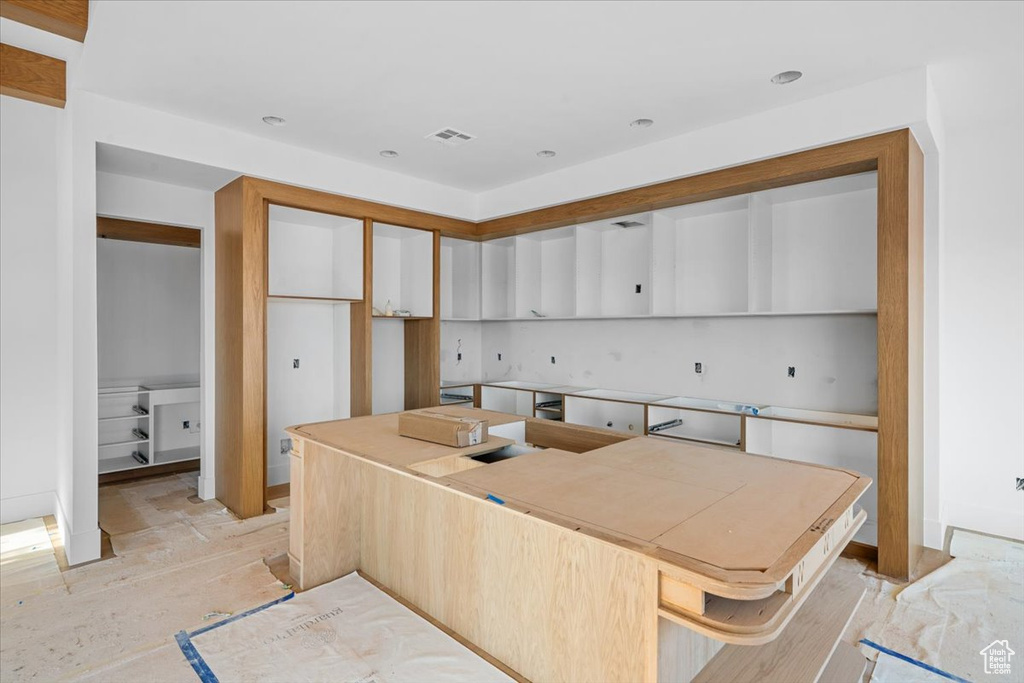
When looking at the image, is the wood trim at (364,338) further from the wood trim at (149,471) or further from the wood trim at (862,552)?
the wood trim at (862,552)

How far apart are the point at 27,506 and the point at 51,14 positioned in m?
3.38

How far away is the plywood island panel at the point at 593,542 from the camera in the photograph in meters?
1.23

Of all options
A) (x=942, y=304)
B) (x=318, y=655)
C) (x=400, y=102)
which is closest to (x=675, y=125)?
(x=400, y=102)

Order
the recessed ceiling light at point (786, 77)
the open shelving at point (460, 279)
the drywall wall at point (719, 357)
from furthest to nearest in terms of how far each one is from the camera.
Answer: the open shelving at point (460, 279), the drywall wall at point (719, 357), the recessed ceiling light at point (786, 77)

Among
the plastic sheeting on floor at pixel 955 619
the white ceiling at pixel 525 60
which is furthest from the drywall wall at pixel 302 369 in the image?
the plastic sheeting on floor at pixel 955 619

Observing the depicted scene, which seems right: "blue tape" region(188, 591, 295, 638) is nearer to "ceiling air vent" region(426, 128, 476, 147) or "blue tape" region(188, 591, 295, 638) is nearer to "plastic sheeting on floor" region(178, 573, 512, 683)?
"plastic sheeting on floor" region(178, 573, 512, 683)

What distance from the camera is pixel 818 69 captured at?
8.93 ft

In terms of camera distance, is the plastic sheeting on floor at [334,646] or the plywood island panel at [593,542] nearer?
the plywood island panel at [593,542]

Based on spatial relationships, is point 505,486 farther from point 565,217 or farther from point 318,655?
point 565,217

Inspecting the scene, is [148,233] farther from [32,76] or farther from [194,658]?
[194,658]

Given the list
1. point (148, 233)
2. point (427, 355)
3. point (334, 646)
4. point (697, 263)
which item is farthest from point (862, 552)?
point (148, 233)

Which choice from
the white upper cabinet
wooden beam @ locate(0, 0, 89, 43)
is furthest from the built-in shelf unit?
wooden beam @ locate(0, 0, 89, 43)

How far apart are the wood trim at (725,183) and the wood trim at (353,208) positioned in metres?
0.63

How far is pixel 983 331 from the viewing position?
11.3ft
